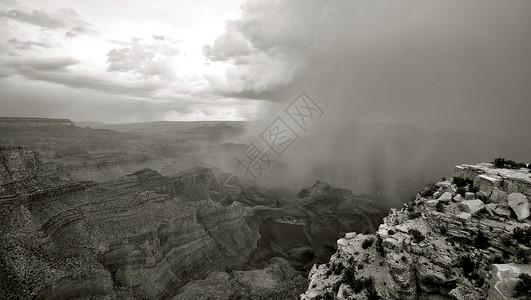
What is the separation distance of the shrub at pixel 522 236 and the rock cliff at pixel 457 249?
0.06 metres

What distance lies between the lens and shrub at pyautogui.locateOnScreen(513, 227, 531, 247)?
22011mm

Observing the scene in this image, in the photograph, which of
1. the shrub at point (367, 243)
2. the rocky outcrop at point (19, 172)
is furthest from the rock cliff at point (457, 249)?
the rocky outcrop at point (19, 172)

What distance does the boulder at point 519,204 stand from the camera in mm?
24141

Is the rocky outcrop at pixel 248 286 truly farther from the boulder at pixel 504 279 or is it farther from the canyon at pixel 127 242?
the boulder at pixel 504 279

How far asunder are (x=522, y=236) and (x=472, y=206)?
4.93 metres

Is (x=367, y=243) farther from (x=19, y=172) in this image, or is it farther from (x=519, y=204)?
(x=19, y=172)

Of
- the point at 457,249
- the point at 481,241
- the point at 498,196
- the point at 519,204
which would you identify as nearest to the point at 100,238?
the point at 457,249

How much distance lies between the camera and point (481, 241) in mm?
24281

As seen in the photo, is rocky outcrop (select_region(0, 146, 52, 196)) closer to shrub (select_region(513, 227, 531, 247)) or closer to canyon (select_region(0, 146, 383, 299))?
canyon (select_region(0, 146, 383, 299))

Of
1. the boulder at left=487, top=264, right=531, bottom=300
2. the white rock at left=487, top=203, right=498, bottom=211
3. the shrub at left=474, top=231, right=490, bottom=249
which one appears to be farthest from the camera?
the white rock at left=487, top=203, right=498, bottom=211

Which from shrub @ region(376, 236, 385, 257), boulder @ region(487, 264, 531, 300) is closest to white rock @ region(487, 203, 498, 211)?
boulder @ region(487, 264, 531, 300)

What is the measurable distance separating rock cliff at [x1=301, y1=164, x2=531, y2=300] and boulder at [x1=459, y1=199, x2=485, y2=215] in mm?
81

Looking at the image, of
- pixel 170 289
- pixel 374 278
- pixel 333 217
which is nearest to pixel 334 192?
pixel 333 217

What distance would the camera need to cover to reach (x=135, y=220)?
201ft
